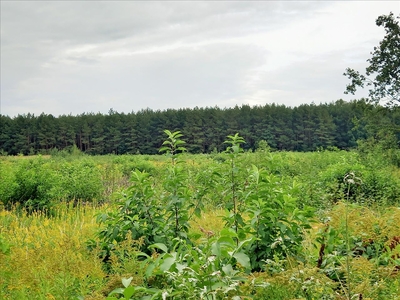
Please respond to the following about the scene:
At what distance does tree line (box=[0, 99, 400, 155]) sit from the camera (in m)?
73.5

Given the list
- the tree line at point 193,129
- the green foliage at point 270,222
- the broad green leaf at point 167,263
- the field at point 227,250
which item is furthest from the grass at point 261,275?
the tree line at point 193,129

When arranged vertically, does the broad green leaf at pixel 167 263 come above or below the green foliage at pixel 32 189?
above

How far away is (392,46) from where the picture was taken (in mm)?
23562

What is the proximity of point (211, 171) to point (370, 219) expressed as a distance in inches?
69.6

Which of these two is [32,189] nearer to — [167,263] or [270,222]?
[270,222]

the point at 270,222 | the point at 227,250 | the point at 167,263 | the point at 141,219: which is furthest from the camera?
the point at 141,219

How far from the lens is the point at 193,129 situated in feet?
247

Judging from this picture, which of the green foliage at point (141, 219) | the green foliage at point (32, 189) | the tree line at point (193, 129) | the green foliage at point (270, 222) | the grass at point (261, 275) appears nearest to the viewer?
the grass at point (261, 275)

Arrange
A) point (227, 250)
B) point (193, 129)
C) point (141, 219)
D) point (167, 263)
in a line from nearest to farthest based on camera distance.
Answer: point (167, 263) < point (227, 250) < point (141, 219) < point (193, 129)

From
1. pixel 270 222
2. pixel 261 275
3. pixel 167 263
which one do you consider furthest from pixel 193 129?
pixel 167 263

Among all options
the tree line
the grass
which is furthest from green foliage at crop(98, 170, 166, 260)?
the tree line

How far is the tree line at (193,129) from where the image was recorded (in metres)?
73.5

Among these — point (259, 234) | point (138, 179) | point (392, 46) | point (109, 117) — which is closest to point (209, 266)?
point (259, 234)

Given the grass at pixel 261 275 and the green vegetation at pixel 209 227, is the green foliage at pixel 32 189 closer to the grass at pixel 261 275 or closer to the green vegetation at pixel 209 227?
the green vegetation at pixel 209 227
